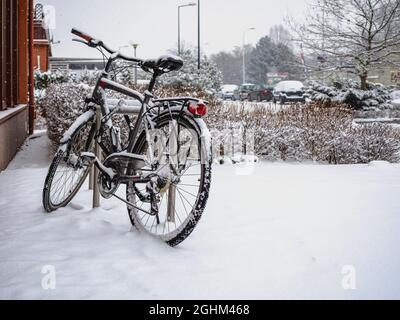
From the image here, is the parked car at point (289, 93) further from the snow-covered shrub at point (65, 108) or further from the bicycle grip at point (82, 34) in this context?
the bicycle grip at point (82, 34)

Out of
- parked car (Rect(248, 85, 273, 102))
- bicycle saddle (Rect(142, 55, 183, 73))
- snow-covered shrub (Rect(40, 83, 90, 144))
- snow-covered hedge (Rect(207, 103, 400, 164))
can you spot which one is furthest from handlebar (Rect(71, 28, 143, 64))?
parked car (Rect(248, 85, 273, 102))

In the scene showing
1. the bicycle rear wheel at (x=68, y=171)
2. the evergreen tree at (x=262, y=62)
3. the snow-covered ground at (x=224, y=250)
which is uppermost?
the evergreen tree at (x=262, y=62)

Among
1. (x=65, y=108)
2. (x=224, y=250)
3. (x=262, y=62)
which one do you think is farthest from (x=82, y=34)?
(x=262, y=62)

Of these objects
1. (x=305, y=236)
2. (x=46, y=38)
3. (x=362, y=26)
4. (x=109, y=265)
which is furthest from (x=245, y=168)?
(x=46, y=38)

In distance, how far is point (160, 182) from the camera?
2807 millimetres

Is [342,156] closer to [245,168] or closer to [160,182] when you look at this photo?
[245,168]

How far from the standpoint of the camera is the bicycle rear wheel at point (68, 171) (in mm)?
3605

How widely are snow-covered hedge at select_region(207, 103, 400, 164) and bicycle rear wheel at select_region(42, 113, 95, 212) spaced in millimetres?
3699

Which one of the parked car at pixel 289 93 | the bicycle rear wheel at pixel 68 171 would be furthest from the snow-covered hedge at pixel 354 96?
the bicycle rear wheel at pixel 68 171

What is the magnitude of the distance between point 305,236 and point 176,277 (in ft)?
3.48

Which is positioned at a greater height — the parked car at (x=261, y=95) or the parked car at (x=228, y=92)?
the parked car at (x=228, y=92)

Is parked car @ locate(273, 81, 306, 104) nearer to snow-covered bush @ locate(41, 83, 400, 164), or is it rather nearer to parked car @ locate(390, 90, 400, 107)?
parked car @ locate(390, 90, 400, 107)

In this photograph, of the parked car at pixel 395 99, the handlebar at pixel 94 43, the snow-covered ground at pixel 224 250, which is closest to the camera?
the snow-covered ground at pixel 224 250

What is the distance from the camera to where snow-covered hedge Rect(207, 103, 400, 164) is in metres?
7.38
